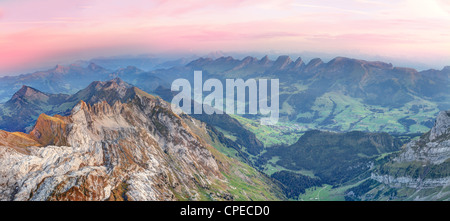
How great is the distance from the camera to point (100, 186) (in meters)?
149

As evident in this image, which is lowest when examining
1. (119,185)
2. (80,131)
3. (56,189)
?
(119,185)
